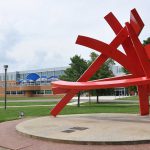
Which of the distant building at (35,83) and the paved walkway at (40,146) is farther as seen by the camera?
the distant building at (35,83)

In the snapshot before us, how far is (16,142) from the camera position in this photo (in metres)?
10.1

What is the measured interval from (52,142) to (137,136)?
280cm

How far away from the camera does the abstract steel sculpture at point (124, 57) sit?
13210 millimetres

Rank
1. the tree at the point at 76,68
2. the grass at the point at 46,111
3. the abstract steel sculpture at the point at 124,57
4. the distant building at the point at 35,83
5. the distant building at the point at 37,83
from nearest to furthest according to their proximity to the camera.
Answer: the abstract steel sculpture at the point at 124,57
the grass at the point at 46,111
the tree at the point at 76,68
the distant building at the point at 37,83
the distant building at the point at 35,83

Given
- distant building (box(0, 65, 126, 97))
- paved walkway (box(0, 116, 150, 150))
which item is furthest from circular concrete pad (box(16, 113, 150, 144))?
distant building (box(0, 65, 126, 97))

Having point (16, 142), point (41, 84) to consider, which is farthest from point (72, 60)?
point (41, 84)

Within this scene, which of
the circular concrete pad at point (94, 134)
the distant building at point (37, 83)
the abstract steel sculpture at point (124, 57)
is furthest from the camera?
the distant building at point (37, 83)

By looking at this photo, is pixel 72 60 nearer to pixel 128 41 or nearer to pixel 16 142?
pixel 128 41

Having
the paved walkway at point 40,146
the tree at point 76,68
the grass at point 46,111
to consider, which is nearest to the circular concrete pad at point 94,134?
the paved walkway at point 40,146

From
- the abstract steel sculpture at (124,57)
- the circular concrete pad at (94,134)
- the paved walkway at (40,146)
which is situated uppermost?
the abstract steel sculpture at (124,57)

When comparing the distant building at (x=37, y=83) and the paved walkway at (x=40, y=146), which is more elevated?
the distant building at (x=37, y=83)

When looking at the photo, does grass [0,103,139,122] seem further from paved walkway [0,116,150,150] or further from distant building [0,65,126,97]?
distant building [0,65,126,97]

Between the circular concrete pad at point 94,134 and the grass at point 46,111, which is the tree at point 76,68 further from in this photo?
the circular concrete pad at point 94,134

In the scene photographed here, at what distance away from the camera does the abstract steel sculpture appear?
1321 cm
